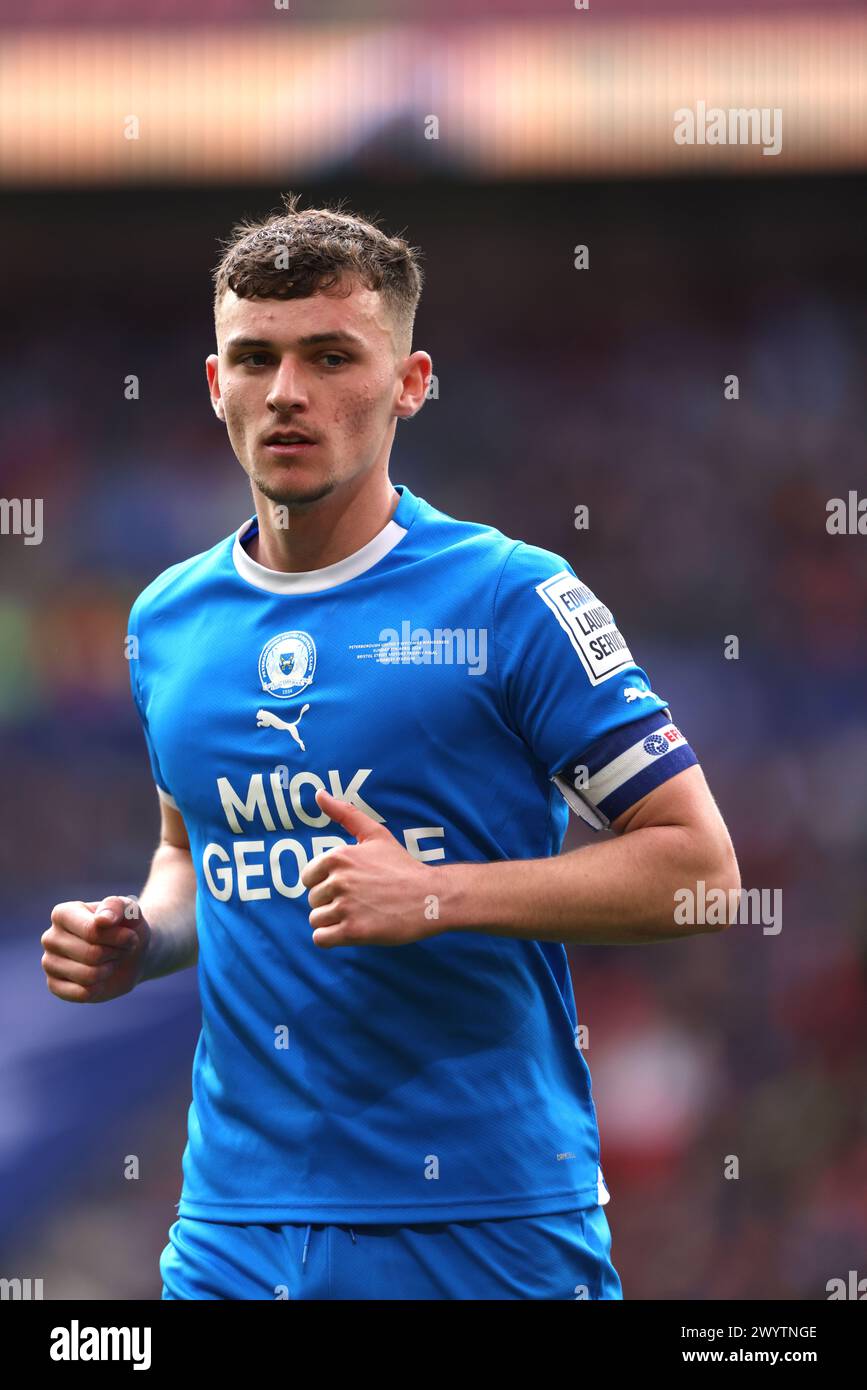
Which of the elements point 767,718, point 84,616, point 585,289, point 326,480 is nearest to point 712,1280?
point 767,718

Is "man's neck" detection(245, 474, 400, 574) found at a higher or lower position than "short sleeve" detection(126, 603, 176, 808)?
higher

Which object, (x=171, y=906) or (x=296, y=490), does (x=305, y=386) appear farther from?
(x=171, y=906)

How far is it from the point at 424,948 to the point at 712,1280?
614cm

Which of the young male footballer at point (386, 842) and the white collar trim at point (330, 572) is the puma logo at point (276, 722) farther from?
the white collar trim at point (330, 572)

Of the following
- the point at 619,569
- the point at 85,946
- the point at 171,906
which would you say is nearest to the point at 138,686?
the point at 171,906

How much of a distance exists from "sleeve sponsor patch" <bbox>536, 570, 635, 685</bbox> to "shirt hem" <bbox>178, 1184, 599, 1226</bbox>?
739mm

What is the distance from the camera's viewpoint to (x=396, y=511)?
273 centimetres

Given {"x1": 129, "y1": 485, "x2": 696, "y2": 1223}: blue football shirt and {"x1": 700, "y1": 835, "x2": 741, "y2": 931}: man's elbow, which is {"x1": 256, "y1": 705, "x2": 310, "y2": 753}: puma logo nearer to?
{"x1": 129, "y1": 485, "x2": 696, "y2": 1223}: blue football shirt

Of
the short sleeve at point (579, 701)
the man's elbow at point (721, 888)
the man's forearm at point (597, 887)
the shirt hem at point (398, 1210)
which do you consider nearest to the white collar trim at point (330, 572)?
the short sleeve at point (579, 701)

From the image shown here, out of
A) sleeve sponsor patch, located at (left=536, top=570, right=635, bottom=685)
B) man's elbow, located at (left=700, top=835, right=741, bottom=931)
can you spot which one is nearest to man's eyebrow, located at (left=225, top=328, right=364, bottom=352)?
sleeve sponsor patch, located at (left=536, top=570, right=635, bottom=685)

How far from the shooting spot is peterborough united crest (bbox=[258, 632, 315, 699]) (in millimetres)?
2586

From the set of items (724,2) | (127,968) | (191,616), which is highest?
(724,2)

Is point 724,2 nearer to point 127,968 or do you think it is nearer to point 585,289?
point 585,289

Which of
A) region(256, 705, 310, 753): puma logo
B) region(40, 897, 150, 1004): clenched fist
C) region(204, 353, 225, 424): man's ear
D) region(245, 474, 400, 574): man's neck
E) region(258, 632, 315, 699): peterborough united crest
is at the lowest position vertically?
region(40, 897, 150, 1004): clenched fist
